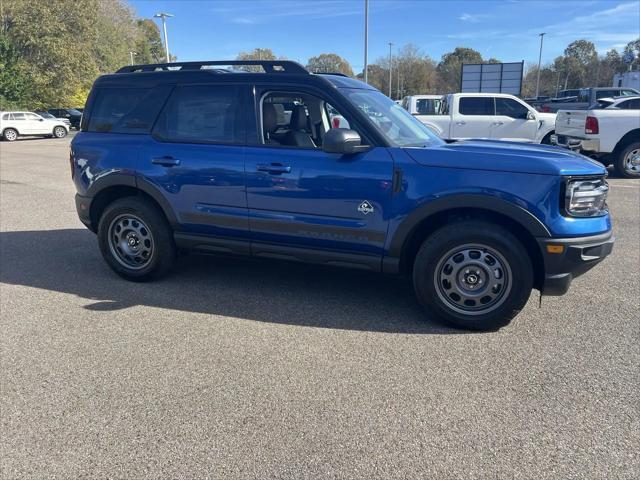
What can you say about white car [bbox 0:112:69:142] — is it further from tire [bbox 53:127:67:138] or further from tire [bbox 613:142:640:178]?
tire [bbox 613:142:640:178]

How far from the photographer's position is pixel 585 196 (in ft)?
11.6

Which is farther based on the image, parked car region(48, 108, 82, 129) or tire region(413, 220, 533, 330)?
parked car region(48, 108, 82, 129)

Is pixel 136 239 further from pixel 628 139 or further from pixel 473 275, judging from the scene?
pixel 628 139

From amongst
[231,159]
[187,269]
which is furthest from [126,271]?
[231,159]

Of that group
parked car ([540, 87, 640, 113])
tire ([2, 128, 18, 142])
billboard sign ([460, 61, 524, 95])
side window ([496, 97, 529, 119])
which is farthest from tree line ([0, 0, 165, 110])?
side window ([496, 97, 529, 119])

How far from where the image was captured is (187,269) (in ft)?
17.4

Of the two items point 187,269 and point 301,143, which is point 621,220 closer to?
point 301,143

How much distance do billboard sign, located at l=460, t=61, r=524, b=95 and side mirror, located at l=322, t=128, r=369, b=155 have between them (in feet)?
78.2

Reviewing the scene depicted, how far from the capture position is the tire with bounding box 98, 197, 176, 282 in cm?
470

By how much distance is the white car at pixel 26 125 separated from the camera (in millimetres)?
27625

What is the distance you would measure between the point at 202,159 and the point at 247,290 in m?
1.26

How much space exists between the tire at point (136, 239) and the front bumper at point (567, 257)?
323 cm

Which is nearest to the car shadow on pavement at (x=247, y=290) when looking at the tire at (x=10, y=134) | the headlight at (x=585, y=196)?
the headlight at (x=585, y=196)

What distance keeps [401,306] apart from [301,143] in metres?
1.61
